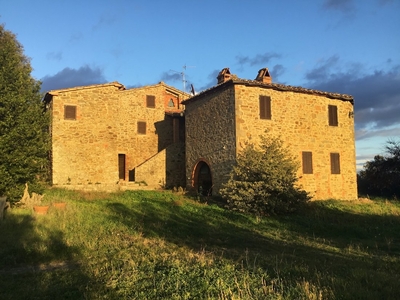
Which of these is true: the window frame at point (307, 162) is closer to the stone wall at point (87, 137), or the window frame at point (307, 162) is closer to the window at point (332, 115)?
the window at point (332, 115)

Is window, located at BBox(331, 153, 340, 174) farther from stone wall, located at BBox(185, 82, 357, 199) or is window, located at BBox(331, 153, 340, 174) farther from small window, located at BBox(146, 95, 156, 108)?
small window, located at BBox(146, 95, 156, 108)

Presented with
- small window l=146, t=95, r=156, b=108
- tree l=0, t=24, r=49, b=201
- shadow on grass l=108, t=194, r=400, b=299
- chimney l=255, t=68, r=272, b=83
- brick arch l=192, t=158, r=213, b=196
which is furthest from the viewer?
small window l=146, t=95, r=156, b=108

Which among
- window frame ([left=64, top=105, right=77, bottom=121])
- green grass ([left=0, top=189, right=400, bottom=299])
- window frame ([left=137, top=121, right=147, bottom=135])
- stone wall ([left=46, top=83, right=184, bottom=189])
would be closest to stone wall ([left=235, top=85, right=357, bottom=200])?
green grass ([left=0, top=189, right=400, bottom=299])

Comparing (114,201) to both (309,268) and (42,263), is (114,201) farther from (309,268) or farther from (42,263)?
(309,268)

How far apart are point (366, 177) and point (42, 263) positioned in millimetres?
24512

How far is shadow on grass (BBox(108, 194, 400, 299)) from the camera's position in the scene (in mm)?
6781

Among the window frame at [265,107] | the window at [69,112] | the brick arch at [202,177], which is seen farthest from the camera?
the window at [69,112]

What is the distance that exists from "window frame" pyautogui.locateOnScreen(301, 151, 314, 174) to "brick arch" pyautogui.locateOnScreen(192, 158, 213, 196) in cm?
507

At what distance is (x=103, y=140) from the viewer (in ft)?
74.6

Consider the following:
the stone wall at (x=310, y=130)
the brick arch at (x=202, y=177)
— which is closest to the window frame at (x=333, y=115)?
the stone wall at (x=310, y=130)

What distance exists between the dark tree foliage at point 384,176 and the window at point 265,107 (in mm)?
11887

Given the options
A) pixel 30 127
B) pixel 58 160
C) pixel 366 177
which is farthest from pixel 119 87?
pixel 366 177

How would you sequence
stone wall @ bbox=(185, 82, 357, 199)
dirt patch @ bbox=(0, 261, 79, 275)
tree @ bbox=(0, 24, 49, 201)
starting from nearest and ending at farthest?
dirt patch @ bbox=(0, 261, 79, 275), tree @ bbox=(0, 24, 49, 201), stone wall @ bbox=(185, 82, 357, 199)

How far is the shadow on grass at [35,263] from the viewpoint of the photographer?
6.31m
